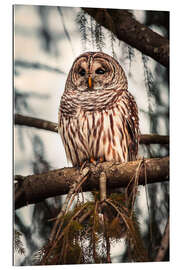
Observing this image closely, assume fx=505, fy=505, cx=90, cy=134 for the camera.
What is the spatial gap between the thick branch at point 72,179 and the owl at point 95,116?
116 millimetres

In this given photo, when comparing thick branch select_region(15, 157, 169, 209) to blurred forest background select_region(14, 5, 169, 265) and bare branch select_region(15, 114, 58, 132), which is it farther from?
bare branch select_region(15, 114, 58, 132)

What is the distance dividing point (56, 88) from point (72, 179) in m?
0.62

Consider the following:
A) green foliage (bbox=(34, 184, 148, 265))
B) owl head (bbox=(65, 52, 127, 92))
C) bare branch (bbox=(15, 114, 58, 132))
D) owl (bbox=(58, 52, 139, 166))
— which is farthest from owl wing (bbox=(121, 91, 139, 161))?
bare branch (bbox=(15, 114, 58, 132))

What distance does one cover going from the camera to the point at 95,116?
3.39m

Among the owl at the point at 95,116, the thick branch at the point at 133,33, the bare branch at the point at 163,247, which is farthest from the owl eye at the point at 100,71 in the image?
the bare branch at the point at 163,247

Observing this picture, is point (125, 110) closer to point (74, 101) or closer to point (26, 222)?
point (74, 101)

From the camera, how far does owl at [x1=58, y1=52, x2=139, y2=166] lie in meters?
3.40

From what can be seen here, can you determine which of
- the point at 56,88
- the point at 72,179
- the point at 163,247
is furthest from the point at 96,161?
the point at 163,247

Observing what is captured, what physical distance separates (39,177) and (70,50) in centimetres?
89

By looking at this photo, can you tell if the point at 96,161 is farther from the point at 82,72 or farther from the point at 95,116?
the point at 82,72

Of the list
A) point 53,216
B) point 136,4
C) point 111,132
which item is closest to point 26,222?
point 53,216

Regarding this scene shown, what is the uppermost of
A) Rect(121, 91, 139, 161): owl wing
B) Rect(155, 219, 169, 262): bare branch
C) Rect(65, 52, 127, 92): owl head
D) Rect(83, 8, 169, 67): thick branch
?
Rect(83, 8, 169, 67): thick branch

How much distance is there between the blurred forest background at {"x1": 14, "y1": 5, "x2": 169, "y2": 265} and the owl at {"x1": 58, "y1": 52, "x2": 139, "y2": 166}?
2.7 inches
